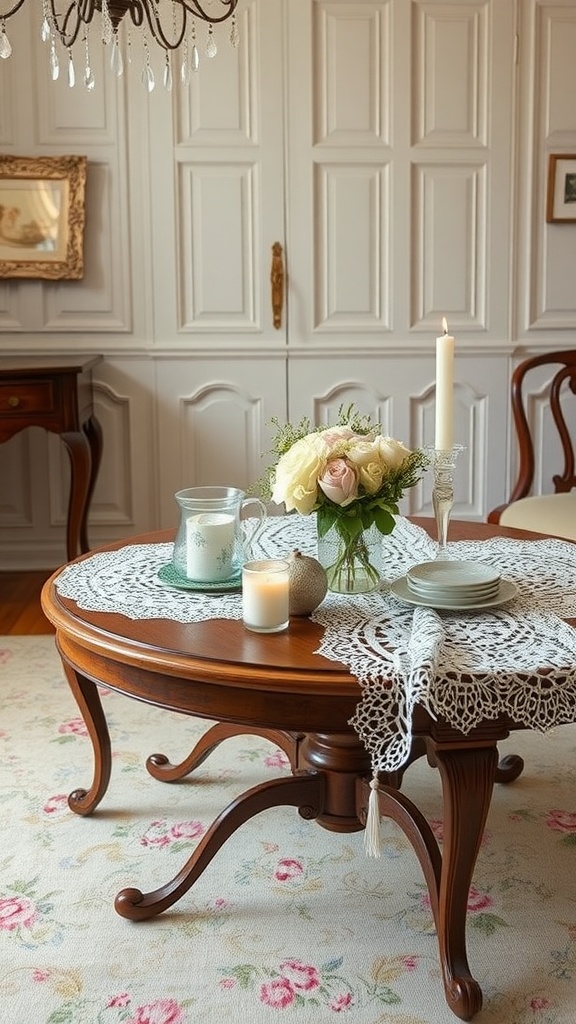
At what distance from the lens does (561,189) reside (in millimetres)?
3992

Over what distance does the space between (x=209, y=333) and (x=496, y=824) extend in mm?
2330

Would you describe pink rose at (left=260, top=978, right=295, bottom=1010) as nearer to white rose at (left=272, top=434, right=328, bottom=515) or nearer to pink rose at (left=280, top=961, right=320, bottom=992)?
pink rose at (left=280, top=961, right=320, bottom=992)

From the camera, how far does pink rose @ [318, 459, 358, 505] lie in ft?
5.57

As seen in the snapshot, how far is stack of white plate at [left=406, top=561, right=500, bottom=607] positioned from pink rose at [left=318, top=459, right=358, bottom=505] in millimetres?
169

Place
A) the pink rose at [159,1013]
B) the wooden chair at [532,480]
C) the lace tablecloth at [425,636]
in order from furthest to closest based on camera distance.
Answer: the wooden chair at [532,480] < the pink rose at [159,1013] < the lace tablecloth at [425,636]

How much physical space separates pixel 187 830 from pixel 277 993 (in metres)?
0.55

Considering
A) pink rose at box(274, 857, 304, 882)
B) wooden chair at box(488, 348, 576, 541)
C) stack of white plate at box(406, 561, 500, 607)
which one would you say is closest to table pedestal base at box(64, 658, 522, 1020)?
pink rose at box(274, 857, 304, 882)

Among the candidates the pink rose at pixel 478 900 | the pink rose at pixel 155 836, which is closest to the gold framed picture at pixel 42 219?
the pink rose at pixel 155 836

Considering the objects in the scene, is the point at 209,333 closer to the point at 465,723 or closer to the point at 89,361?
the point at 89,361

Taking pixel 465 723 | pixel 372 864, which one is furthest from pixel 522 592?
pixel 372 864

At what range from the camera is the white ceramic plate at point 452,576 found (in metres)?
1.71

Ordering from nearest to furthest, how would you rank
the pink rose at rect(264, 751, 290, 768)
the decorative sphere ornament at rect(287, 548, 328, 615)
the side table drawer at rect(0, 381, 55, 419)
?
1. the decorative sphere ornament at rect(287, 548, 328, 615)
2. the pink rose at rect(264, 751, 290, 768)
3. the side table drawer at rect(0, 381, 55, 419)

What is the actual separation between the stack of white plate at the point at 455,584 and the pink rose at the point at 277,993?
61 centimetres

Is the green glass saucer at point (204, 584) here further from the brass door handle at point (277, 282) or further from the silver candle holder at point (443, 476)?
the brass door handle at point (277, 282)
